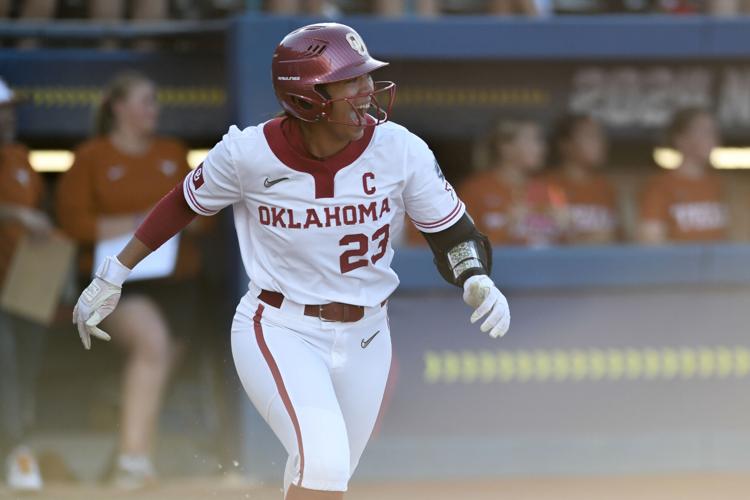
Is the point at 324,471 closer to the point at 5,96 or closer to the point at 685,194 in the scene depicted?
the point at 5,96

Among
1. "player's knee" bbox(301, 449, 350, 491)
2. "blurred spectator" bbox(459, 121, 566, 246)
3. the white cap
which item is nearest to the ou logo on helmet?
"player's knee" bbox(301, 449, 350, 491)

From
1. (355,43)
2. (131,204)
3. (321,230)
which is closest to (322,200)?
(321,230)

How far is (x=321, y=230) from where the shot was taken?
4.23m

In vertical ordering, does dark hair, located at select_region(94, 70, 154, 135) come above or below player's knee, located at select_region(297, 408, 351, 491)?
below

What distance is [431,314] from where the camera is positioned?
710cm

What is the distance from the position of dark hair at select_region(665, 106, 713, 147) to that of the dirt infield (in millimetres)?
1717

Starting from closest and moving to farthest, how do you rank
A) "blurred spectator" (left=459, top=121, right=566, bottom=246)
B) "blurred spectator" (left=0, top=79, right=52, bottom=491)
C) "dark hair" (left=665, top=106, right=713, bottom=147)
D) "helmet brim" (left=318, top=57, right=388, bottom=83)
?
"helmet brim" (left=318, top=57, right=388, bottom=83) → "blurred spectator" (left=0, top=79, right=52, bottom=491) → "blurred spectator" (left=459, top=121, right=566, bottom=246) → "dark hair" (left=665, top=106, right=713, bottom=147)

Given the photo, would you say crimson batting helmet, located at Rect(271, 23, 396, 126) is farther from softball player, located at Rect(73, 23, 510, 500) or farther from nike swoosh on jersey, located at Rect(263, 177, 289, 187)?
nike swoosh on jersey, located at Rect(263, 177, 289, 187)

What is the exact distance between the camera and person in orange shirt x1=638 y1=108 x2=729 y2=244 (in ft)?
23.7

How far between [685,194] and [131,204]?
8.97ft

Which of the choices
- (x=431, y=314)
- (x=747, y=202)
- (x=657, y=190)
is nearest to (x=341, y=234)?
(x=431, y=314)

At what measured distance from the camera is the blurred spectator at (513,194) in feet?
23.1

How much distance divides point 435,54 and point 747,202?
2206mm

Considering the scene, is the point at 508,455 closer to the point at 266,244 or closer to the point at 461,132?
the point at 461,132
